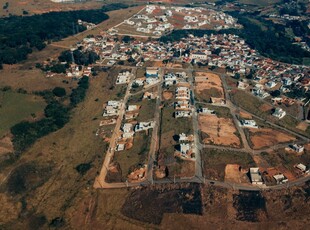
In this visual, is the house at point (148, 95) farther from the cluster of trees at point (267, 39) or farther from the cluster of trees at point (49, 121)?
the cluster of trees at point (267, 39)

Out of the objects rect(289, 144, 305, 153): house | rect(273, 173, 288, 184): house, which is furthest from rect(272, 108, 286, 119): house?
rect(273, 173, 288, 184): house

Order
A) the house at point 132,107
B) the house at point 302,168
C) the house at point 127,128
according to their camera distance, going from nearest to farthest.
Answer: the house at point 302,168
the house at point 127,128
the house at point 132,107

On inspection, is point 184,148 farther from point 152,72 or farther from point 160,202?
point 152,72

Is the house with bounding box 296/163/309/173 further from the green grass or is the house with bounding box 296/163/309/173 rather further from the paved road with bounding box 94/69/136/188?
the green grass

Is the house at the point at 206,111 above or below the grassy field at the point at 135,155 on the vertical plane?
above

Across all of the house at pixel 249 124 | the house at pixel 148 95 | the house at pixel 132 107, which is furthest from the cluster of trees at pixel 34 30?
the house at pixel 249 124

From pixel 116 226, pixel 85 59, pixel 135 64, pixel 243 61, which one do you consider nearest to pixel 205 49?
pixel 243 61

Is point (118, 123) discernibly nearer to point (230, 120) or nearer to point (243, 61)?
point (230, 120)
